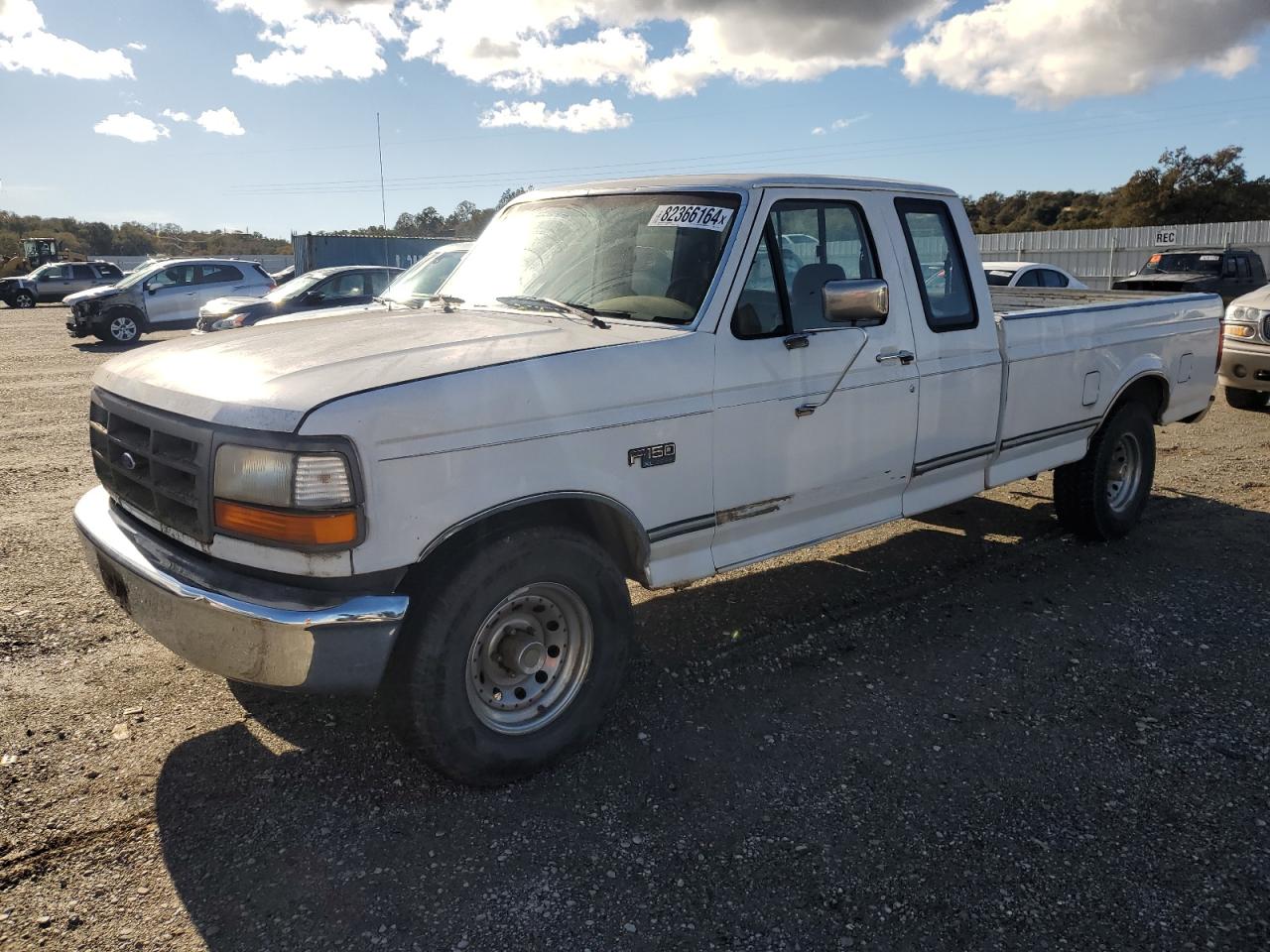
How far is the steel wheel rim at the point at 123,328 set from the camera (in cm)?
1898

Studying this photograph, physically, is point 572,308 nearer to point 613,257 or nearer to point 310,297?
point 613,257

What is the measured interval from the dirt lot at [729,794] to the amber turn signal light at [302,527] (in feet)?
3.31

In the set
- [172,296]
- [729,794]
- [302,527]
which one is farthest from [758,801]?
[172,296]

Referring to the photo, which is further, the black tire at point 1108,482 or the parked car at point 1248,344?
the parked car at point 1248,344

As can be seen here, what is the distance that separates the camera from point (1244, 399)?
11.1m

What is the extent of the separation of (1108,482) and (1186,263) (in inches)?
612

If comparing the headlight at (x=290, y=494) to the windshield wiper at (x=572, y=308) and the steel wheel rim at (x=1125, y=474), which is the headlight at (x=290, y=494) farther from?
the steel wheel rim at (x=1125, y=474)

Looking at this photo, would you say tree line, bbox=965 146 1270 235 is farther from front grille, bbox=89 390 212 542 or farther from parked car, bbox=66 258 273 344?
front grille, bbox=89 390 212 542

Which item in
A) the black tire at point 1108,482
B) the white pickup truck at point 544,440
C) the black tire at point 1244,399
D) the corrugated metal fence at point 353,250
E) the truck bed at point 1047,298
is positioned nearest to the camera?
the white pickup truck at point 544,440

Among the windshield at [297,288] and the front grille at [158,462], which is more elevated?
the windshield at [297,288]

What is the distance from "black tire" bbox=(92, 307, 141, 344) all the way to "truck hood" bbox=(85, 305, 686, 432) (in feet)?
57.5

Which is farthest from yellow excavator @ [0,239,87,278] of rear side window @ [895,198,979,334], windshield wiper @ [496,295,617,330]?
rear side window @ [895,198,979,334]

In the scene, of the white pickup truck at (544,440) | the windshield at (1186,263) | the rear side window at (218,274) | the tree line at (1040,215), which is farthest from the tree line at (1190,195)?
the white pickup truck at (544,440)

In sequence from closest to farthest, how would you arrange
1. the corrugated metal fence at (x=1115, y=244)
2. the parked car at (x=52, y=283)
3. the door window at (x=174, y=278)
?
the door window at (x=174, y=278) → the corrugated metal fence at (x=1115, y=244) → the parked car at (x=52, y=283)
